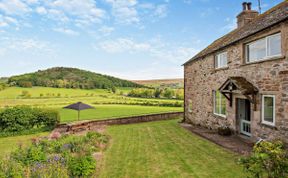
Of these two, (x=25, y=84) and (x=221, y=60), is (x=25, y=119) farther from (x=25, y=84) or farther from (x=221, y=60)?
(x=25, y=84)

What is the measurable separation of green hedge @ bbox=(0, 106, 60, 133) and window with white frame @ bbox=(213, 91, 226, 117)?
14.9 meters

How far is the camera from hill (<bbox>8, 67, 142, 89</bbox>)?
44.9m

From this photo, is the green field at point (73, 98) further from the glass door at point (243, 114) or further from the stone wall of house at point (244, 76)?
the glass door at point (243, 114)

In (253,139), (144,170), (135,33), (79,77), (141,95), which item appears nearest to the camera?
(144,170)

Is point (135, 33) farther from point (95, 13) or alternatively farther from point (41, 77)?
point (41, 77)

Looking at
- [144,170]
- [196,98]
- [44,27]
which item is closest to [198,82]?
[196,98]

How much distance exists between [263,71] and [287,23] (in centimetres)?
226

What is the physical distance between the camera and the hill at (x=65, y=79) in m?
44.9

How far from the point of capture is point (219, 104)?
534 inches

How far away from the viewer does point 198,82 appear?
660 inches

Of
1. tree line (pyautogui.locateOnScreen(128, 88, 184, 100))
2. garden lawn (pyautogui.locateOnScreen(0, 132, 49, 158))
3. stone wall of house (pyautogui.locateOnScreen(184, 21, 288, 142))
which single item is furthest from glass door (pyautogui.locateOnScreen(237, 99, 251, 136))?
tree line (pyautogui.locateOnScreen(128, 88, 184, 100))

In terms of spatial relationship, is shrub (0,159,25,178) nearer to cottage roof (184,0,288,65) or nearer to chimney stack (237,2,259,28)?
cottage roof (184,0,288,65)

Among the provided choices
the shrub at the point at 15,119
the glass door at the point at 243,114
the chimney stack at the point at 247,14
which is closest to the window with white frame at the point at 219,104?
the glass door at the point at 243,114

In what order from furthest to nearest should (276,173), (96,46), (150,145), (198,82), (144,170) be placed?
(96,46) → (198,82) → (150,145) → (144,170) → (276,173)
